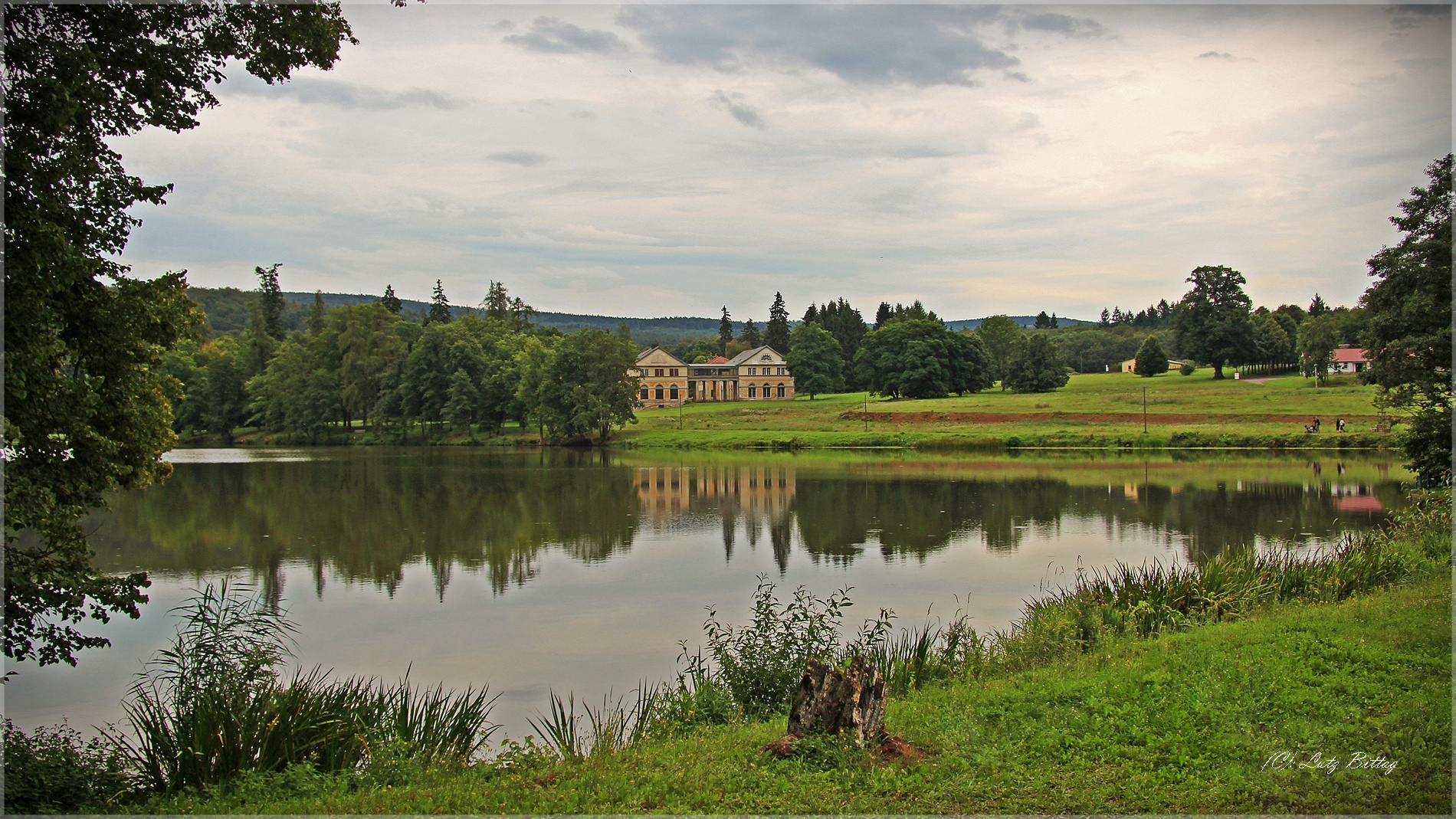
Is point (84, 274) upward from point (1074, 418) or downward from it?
upward

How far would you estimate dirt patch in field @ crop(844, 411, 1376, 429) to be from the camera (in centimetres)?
5700

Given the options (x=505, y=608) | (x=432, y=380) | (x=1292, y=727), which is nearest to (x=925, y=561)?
(x=505, y=608)

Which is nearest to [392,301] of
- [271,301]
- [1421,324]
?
[271,301]

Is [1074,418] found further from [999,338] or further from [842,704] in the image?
[842,704]

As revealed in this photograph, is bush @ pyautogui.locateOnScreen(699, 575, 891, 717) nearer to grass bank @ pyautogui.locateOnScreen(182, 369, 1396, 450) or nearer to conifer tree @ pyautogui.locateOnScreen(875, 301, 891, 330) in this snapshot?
grass bank @ pyautogui.locateOnScreen(182, 369, 1396, 450)

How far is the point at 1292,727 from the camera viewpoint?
7133mm

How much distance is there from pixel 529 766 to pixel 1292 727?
584 centimetres

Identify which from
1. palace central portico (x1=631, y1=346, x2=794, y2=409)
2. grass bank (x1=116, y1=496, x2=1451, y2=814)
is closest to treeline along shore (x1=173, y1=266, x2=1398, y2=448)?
palace central portico (x1=631, y1=346, x2=794, y2=409)

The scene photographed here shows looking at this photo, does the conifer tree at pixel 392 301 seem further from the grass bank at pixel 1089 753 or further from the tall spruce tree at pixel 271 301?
the grass bank at pixel 1089 753

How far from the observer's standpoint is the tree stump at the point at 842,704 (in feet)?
23.0

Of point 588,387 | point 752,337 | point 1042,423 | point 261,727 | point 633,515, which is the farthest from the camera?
point 752,337

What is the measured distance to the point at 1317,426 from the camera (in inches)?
2060

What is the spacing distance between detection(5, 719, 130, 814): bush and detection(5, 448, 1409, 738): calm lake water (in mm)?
3385

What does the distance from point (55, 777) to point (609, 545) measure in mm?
16994
